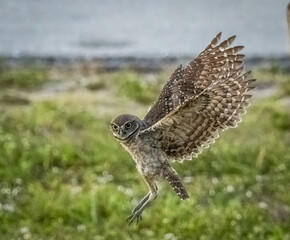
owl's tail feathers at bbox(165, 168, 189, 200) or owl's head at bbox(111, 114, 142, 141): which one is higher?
owl's head at bbox(111, 114, 142, 141)

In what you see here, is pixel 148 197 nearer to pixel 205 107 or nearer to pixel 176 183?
pixel 176 183

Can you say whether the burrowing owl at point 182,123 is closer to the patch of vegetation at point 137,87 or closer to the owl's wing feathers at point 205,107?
the owl's wing feathers at point 205,107

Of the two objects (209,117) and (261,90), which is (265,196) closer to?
(261,90)

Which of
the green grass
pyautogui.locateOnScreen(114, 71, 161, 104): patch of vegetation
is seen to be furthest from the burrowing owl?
pyautogui.locateOnScreen(114, 71, 161, 104): patch of vegetation

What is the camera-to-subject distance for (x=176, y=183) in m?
2.41

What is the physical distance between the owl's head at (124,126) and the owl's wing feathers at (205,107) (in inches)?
1.8

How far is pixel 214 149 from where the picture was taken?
303 inches

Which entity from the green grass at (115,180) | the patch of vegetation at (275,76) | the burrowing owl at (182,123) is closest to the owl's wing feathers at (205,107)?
the burrowing owl at (182,123)

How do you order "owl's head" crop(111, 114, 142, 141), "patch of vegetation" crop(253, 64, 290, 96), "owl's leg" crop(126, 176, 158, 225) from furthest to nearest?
"patch of vegetation" crop(253, 64, 290, 96) < "owl's leg" crop(126, 176, 158, 225) < "owl's head" crop(111, 114, 142, 141)

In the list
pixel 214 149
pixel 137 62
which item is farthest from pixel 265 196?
pixel 137 62

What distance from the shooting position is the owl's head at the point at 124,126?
7.14ft

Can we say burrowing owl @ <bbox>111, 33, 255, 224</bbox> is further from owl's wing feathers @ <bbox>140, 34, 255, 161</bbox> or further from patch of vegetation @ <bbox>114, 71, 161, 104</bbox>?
patch of vegetation @ <bbox>114, 71, 161, 104</bbox>

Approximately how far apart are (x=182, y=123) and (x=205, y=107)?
77 millimetres

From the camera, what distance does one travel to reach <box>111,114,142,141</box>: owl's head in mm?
2176
